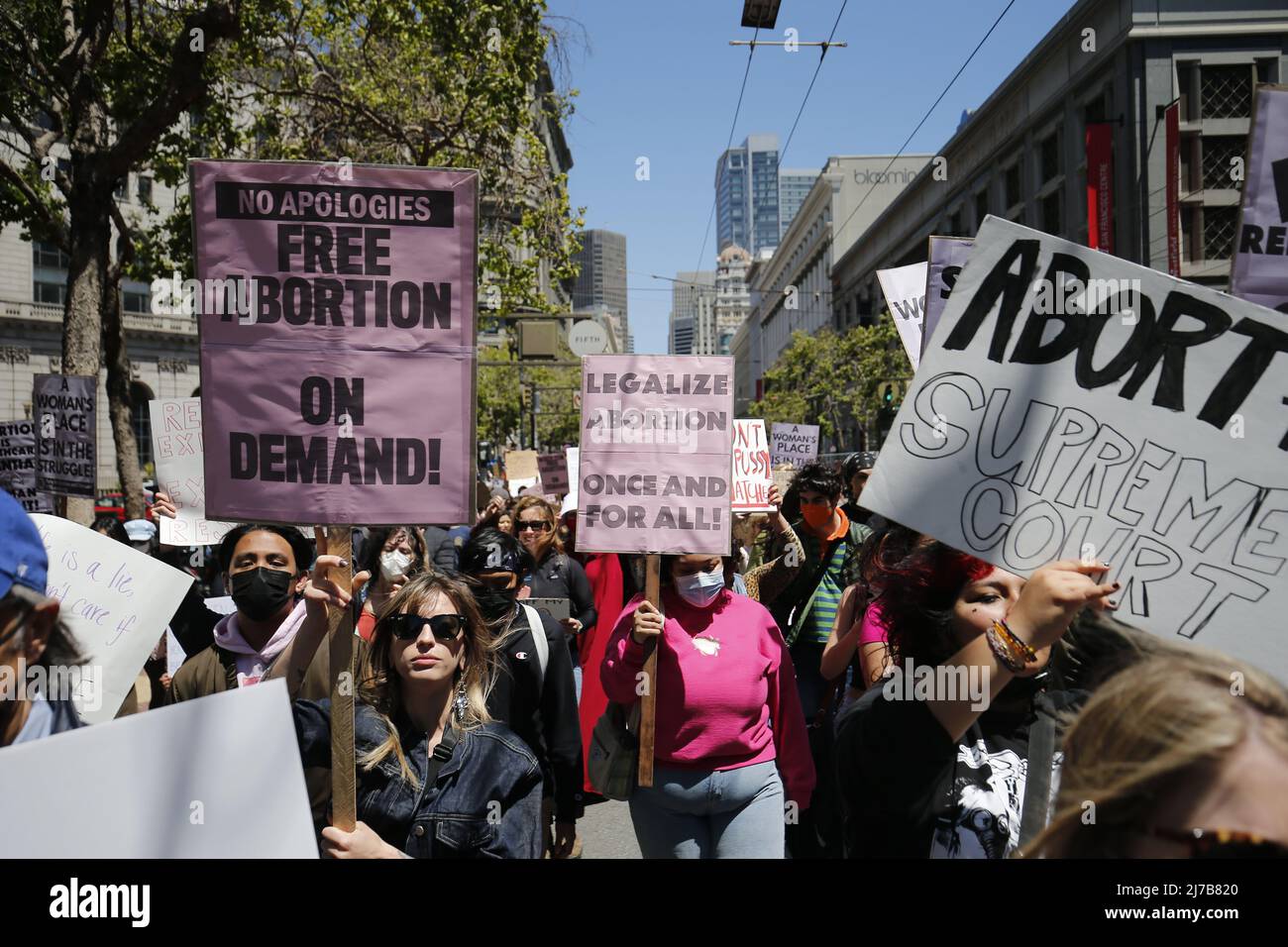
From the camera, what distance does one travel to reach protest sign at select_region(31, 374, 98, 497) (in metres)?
8.35

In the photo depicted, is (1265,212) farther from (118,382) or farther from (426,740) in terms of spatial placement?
(118,382)

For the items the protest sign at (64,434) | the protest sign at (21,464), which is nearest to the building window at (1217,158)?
the protest sign at (64,434)

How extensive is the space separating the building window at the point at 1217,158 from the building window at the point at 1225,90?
2.00 ft

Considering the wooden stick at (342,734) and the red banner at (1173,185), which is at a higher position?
the red banner at (1173,185)

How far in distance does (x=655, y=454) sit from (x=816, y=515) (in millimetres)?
1563

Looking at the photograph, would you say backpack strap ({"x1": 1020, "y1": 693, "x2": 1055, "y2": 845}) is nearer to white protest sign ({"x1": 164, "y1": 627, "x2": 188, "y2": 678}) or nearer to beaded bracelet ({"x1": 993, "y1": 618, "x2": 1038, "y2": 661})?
beaded bracelet ({"x1": 993, "y1": 618, "x2": 1038, "y2": 661})

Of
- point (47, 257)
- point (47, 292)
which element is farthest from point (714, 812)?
point (47, 257)

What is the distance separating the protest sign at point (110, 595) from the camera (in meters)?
3.20

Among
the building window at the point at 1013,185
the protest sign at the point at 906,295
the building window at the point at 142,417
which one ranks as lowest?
the building window at the point at 142,417

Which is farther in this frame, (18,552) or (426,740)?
(426,740)

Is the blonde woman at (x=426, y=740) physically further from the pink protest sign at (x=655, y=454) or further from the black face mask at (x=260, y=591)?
the pink protest sign at (x=655, y=454)

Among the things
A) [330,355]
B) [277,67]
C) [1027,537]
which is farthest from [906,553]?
[277,67]

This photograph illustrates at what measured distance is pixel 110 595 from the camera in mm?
3357

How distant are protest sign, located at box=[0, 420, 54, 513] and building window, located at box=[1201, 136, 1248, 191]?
2581 centimetres
